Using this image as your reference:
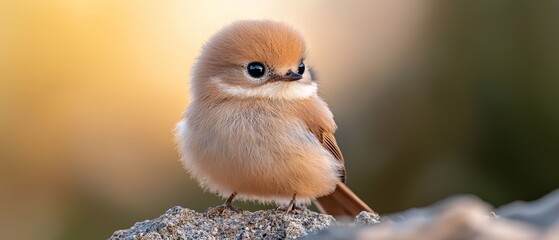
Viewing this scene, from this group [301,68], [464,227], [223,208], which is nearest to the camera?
[464,227]

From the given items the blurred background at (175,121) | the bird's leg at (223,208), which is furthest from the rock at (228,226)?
the blurred background at (175,121)

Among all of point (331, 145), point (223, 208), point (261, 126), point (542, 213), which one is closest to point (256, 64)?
point (261, 126)

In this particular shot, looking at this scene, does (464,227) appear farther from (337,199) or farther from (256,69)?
(337,199)

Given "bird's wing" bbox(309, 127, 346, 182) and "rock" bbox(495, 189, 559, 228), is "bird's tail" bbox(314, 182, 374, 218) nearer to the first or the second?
"bird's wing" bbox(309, 127, 346, 182)

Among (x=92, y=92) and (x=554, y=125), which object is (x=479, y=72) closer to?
(x=554, y=125)

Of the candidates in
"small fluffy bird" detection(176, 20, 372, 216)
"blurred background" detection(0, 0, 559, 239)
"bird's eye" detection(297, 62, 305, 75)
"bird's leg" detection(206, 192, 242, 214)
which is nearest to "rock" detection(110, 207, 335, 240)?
"bird's leg" detection(206, 192, 242, 214)

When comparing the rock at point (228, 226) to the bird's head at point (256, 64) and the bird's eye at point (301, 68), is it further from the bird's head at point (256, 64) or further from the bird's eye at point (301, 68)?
the bird's eye at point (301, 68)

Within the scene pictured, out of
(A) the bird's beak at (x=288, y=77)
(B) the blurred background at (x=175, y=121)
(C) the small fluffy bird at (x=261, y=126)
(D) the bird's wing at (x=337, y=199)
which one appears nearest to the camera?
(C) the small fluffy bird at (x=261, y=126)

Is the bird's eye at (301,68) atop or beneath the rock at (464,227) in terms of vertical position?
beneath
